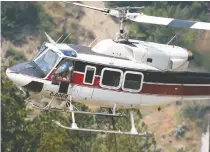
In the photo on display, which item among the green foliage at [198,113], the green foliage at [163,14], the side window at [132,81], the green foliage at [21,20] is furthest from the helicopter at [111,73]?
the green foliage at [21,20]

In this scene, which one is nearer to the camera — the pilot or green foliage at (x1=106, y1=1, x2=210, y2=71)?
the pilot

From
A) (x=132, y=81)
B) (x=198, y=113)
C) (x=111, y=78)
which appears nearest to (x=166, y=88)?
(x=132, y=81)

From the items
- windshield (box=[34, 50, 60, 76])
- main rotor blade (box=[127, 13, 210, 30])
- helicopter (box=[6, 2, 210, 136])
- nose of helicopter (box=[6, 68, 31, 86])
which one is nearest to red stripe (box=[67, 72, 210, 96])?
helicopter (box=[6, 2, 210, 136])

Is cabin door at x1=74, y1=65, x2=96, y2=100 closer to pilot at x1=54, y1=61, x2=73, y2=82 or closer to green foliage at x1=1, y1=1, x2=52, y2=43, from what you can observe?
pilot at x1=54, y1=61, x2=73, y2=82

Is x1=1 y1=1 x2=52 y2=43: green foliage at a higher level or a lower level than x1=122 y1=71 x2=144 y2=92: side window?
lower

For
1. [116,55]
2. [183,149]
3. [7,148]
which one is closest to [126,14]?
[116,55]

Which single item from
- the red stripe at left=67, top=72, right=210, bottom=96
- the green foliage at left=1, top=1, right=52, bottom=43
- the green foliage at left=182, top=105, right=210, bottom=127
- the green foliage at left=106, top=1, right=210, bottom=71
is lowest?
the green foliage at left=182, top=105, right=210, bottom=127

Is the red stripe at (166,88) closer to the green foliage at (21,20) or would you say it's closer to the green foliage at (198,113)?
the green foliage at (198,113)

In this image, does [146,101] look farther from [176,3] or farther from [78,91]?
[176,3]

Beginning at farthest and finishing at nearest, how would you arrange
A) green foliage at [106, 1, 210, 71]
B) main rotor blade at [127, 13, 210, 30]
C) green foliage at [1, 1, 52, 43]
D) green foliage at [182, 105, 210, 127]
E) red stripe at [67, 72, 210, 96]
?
green foliage at [1, 1, 52, 43] → green foliage at [106, 1, 210, 71] → green foliage at [182, 105, 210, 127] → main rotor blade at [127, 13, 210, 30] → red stripe at [67, 72, 210, 96]
